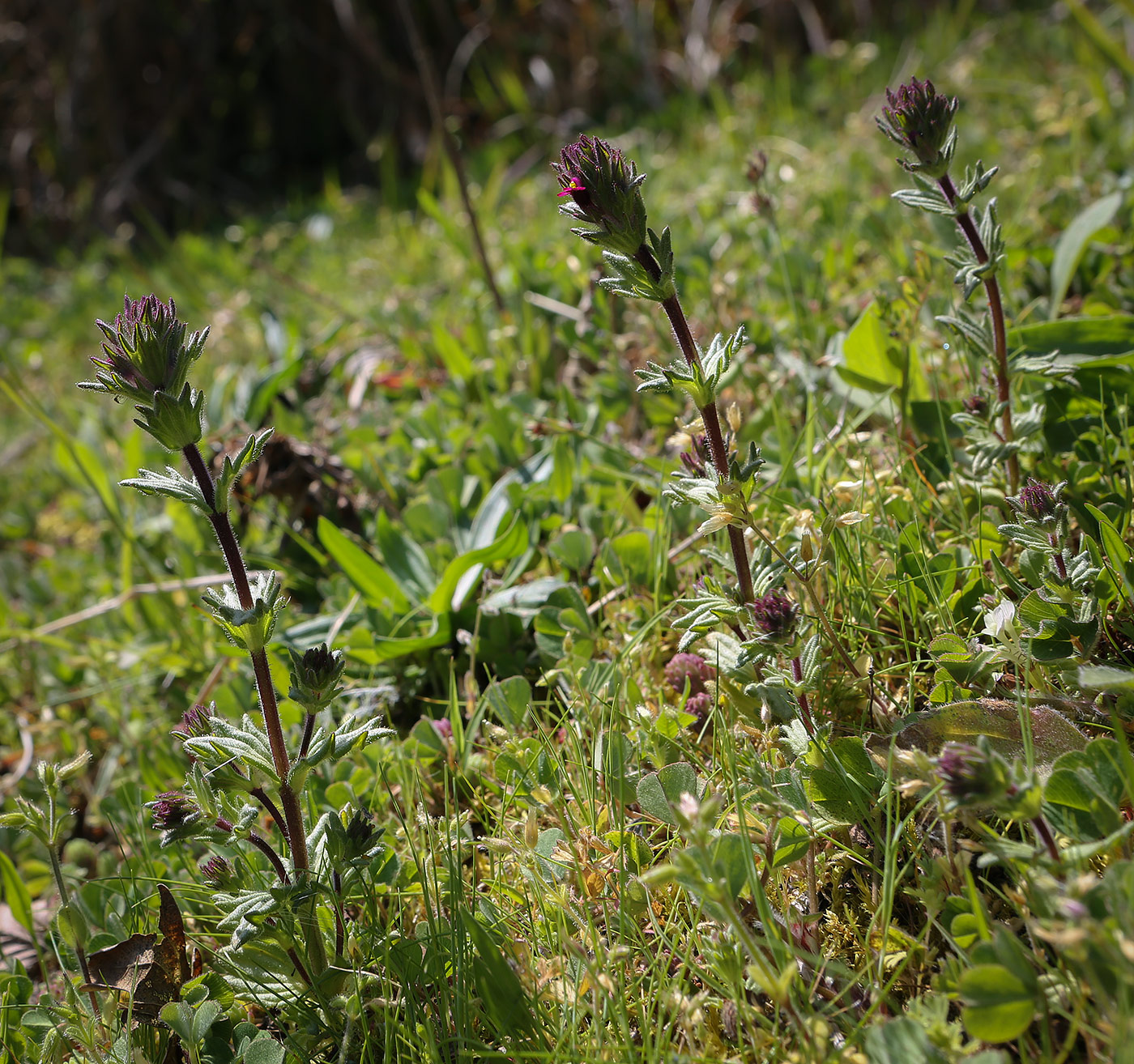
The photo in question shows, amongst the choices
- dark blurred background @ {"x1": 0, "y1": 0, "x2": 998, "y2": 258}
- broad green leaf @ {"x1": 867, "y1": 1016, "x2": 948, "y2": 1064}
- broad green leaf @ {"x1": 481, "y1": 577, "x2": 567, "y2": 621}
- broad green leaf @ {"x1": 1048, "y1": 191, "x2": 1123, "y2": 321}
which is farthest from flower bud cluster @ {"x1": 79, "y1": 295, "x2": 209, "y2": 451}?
dark blurred background @ {"x1": 0, "y1": 0, "x2": 998, "y2": 258}

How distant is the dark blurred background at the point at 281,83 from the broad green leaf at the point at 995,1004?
6640 mm

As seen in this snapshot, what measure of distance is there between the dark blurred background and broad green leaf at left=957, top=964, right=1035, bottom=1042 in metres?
6.64

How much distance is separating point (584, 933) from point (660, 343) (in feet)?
5.25

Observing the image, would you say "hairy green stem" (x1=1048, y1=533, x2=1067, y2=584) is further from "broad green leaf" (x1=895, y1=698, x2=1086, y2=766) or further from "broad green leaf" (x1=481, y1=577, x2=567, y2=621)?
"broad green leaf" (x1=481, y1=577, x2=567, y2=621)

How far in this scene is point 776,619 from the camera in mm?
1195

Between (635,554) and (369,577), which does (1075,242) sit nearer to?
(635,554)

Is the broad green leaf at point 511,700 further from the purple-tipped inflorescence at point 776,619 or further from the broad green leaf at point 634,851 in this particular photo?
the purple-tipped inflorescence at point 776,619

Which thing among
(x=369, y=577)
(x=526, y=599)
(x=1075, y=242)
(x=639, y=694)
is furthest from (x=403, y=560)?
(x=1075, y=242)

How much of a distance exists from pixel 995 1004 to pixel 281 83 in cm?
1024

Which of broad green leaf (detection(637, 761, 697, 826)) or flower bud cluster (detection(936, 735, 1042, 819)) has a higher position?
flower bud cluster (detection(936, 735, 1042, 819))

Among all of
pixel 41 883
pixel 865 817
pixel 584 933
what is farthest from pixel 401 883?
pixel 41 883

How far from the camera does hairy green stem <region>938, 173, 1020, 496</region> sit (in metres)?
1.43

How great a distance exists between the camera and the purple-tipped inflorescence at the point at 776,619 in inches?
47.0

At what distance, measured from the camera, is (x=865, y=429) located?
6.82ft
